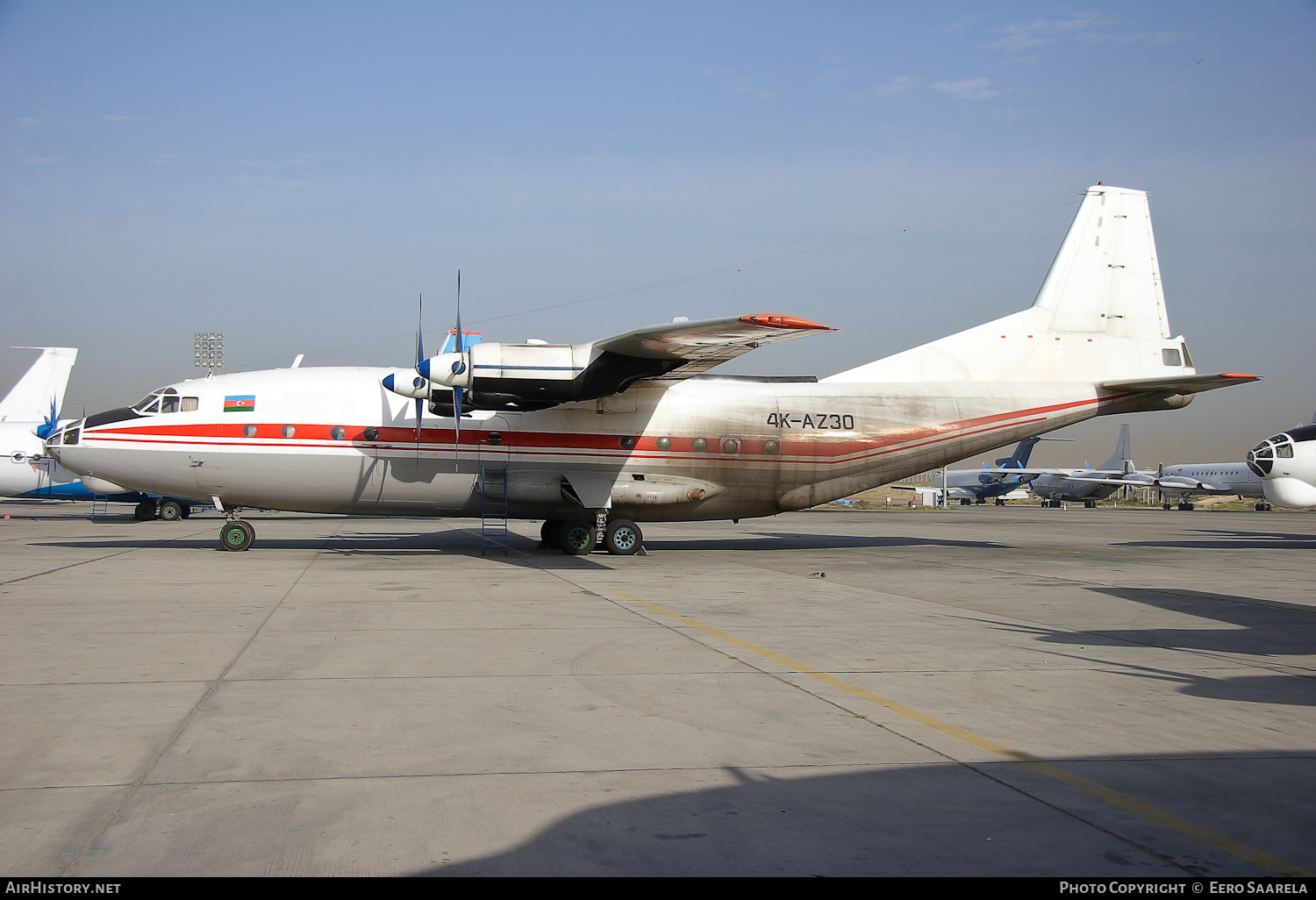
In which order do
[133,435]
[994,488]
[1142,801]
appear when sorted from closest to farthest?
[1142,801] → [133,435] → [994,488]

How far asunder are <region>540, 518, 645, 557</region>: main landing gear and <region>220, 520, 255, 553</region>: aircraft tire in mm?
6719

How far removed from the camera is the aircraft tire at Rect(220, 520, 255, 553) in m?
19.0

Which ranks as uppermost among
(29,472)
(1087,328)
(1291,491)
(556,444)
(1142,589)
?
(1087,328)

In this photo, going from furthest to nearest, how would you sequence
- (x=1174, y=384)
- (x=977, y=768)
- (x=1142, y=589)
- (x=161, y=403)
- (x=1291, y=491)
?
(x=1291, y=491) → (x=1174, y=384) → (x=161, y=403) → (x=1142, y=589) → (x=977, y=768)

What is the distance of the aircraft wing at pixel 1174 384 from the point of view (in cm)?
1958

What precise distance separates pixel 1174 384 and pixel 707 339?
12.0m

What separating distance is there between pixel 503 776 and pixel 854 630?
20.0 ft

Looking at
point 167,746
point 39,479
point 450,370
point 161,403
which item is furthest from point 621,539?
point 39,479

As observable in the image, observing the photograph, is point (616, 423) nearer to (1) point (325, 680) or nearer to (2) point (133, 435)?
(2) point (133, 435)

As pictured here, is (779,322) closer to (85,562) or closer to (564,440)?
(564,440)

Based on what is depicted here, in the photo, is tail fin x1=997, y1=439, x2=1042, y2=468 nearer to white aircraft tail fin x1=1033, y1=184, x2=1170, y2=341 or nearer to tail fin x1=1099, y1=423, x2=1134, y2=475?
tail fin x1=1099, y1=423, x2=1134, y2=475

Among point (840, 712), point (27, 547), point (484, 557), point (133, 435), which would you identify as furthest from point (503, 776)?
point (27, 547)

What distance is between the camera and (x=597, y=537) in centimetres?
1972
